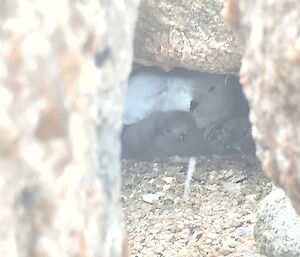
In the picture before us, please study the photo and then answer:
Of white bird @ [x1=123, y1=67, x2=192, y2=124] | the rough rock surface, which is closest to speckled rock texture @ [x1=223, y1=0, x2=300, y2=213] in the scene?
the rough rock surface

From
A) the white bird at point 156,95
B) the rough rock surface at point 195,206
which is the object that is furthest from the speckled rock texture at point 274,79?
the white bird at point 156,95

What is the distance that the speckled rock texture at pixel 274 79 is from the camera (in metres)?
0.90

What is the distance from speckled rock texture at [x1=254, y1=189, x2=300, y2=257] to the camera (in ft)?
5.95

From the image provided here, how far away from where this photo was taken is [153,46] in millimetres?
2264

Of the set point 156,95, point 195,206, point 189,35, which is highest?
point 189,35

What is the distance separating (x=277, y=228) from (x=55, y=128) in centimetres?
121

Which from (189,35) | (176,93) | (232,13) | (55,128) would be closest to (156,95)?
(176,93)

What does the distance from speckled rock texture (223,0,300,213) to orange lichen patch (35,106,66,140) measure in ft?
0.92

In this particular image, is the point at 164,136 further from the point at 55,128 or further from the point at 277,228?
the point at 55,128

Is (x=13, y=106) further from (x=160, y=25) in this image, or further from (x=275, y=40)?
(x=160, y=25)

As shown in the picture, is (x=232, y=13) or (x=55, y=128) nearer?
(x=55, y=128)

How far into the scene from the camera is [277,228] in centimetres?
187

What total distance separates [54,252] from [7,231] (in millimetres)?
56

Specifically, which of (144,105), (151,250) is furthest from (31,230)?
(144,105)
